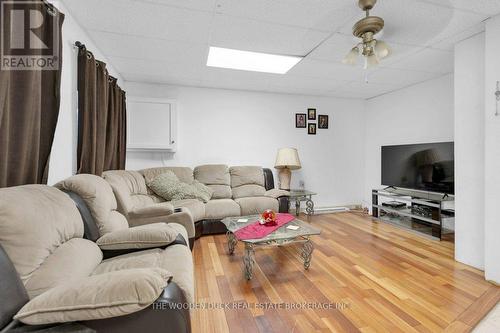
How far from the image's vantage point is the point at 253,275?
235cm

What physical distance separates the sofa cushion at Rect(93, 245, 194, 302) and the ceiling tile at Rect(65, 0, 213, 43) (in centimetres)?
199

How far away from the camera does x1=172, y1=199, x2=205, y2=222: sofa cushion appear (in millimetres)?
3307

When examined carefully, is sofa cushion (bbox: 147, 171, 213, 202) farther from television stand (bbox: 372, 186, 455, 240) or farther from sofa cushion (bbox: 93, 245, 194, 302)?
television stand (bbox: 372, 186, 455, 240)

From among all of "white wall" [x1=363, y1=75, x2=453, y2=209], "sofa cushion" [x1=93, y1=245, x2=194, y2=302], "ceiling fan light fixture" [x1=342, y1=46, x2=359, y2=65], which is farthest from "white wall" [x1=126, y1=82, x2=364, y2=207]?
"sofa cushion" [x1=93, y1=245, x2=194, y2=302]

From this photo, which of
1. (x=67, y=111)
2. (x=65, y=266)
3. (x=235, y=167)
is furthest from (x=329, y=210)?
(x=65, y=266)

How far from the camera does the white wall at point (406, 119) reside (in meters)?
3.79

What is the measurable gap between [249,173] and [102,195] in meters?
2.84

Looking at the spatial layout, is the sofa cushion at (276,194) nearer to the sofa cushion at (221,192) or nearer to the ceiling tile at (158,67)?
the sofa cushion at (221,192)

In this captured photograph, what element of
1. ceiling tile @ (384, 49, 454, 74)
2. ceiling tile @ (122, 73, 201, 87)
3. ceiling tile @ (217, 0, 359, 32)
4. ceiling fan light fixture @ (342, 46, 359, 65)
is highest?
ceiling tile @ (122, 73, 201, 87)

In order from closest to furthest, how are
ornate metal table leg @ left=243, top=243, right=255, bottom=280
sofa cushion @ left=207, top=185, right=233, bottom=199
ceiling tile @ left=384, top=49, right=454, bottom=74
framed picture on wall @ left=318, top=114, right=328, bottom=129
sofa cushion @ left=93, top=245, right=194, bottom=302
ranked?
sofa cushion @ left=93, top=245, right=194, bottom=302 → ornate metal table leg @ left=243, top=243, right=255, bottom=280 → ceiling tile @ left=384, top=49, right=454, bottom=74 → sofa cushion @ left=207, top=185, right=233, bottom=199 → framed picture on wall @ left=318, top=114, right=328, bottom=129

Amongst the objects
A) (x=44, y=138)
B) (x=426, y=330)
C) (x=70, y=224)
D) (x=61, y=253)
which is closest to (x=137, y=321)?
(x=61, y=253)

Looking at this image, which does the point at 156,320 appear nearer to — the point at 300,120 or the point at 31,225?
the point at 31,225

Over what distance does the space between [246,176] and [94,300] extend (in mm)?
3620

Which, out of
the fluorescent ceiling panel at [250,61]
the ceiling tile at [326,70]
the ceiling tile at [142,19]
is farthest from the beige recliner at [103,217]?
the ceiling tile at [326,70]
